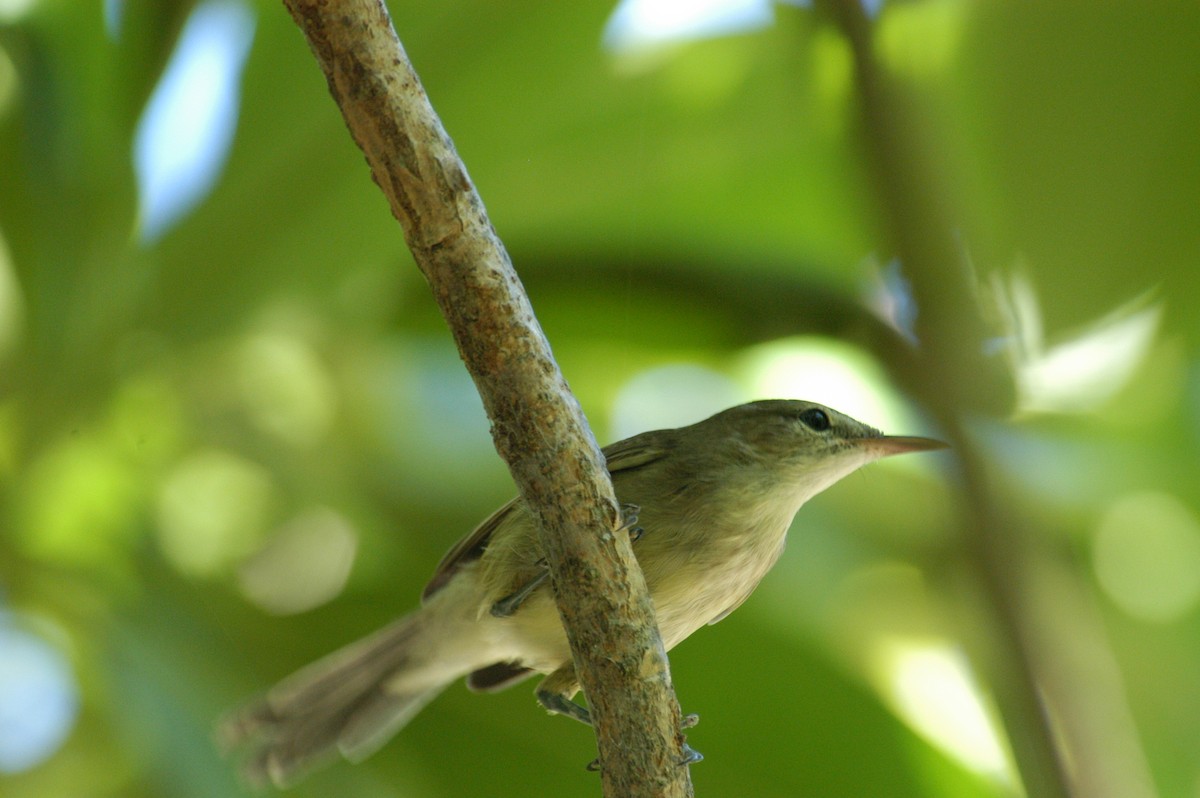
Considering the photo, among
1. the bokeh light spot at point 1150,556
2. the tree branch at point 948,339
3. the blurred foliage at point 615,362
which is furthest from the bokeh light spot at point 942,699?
the bokeh light spot at point 1150,556

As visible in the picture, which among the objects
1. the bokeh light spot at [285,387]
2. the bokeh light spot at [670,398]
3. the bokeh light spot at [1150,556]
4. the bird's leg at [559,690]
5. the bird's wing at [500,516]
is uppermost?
the bokeh light spot at [285,387]

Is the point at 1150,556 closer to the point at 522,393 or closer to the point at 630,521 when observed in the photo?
the point at 630,521

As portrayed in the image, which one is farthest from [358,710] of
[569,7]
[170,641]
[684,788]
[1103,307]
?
[1103,307]

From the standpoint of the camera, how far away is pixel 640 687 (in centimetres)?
175

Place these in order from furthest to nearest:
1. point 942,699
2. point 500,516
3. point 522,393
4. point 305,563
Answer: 1. point 305,563
2. point 942,699
3. point 500,516
4. point 522,393

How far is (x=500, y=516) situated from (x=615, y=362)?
1637mm

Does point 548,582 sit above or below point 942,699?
above

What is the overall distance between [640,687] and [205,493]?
272cm

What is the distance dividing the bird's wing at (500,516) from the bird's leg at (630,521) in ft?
0.70

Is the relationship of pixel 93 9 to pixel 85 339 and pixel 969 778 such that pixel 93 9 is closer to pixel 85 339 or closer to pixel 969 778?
pixel 85 339

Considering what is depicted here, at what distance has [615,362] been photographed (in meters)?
4.16

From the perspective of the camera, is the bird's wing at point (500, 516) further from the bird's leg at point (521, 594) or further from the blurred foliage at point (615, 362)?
the blurred foliage at point (615, 362)

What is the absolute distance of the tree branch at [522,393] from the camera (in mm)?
1506

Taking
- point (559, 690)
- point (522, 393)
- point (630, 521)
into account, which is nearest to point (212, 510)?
point (559, 690)
